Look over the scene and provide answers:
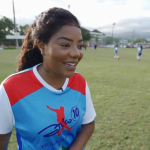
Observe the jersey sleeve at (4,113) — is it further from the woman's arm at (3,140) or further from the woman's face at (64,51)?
the woman's face at (64,51)

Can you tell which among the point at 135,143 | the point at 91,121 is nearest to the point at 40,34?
the point at 91,121

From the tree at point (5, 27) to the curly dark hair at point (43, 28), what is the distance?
60.1m

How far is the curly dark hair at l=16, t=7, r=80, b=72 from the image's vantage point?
112cm

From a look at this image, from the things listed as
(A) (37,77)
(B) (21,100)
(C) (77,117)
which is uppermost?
(A) (37,77)

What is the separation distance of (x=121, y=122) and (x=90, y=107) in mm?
2210

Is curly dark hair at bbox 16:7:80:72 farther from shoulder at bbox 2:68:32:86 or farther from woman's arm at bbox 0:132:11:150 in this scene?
woman's arm at bbox 0:132:11:150

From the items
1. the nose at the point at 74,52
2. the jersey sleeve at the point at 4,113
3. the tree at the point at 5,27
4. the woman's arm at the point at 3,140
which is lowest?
the woman's arm at the point at 3,140

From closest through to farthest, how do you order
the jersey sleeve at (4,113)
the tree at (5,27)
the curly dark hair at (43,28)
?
the jersey sleeve at (4,113), the curly dark hair at (43,28), the tree at (5,27)

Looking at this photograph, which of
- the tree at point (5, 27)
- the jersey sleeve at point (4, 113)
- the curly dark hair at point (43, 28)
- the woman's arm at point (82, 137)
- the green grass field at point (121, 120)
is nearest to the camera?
the jersey sleeve at point (4, 113)

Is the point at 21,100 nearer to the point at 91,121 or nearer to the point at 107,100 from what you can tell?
the point at 91,121

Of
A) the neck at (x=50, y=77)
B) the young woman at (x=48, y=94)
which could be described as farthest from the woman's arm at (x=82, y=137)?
the neck at (x=50, y=77)

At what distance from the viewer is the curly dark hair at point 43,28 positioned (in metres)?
1.12

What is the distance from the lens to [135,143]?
269 centimetres

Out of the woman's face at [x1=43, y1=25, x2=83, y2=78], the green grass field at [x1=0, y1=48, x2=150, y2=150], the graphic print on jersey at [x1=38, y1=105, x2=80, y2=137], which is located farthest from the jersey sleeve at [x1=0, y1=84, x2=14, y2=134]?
the green grass field at [x1=0, y1=48, x2=150, y2=150]
